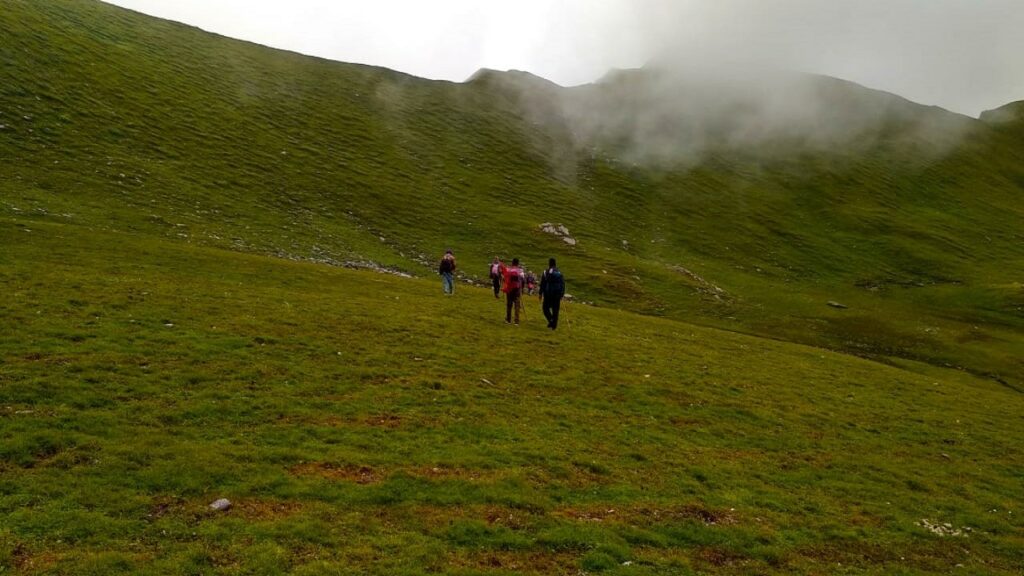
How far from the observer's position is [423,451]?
19.8 m

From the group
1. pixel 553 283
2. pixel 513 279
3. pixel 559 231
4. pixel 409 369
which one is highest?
pixel 559 231

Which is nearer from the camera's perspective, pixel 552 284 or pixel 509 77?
pixel 552 284

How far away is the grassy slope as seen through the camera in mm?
14398

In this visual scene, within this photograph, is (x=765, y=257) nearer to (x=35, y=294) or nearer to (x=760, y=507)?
(x=760, y=507)

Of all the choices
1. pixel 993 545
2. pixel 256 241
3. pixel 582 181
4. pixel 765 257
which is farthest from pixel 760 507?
pixel 582 181

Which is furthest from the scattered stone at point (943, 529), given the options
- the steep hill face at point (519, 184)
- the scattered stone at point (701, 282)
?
the scattered stone at point (701, 282)

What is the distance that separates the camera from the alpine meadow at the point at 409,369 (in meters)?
15.5

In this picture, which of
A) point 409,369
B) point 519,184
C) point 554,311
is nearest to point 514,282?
point 554,311

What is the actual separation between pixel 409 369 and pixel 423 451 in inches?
348

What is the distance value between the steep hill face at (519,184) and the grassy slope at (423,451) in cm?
3119

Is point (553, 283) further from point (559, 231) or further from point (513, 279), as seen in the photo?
point (559, 231)

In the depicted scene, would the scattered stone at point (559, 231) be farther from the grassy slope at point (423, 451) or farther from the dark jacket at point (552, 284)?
the grassy slope at point (423, 451)

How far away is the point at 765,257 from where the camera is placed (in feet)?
361

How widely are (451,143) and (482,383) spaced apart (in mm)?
106576
